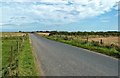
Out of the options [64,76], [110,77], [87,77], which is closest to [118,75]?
[110,77]

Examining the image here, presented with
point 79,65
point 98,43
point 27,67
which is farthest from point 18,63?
point 98,43

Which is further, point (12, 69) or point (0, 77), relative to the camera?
point (12, 69)

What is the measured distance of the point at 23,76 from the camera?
11.0 metres

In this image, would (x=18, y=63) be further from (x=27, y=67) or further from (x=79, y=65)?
(x=79, y=65)

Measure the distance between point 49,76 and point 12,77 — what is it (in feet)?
5.29

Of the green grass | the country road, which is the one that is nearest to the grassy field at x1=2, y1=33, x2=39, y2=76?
the green grass

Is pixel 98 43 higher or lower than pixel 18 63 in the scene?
higher

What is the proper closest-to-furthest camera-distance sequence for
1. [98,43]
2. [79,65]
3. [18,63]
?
[79,65], [18,63], [98,43]

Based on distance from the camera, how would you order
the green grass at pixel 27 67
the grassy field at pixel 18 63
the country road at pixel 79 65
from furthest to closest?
the grassy field at pixel 18 63
the green grass at pixel 27 67
the country road at pixel 79 65

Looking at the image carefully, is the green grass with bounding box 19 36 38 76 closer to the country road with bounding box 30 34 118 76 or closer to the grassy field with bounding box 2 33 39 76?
the grassy field with bounding box 2 33 39 76

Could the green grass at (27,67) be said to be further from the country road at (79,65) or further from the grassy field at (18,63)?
the country road at (79,65)

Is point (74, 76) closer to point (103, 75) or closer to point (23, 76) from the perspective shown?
point (103, 75)

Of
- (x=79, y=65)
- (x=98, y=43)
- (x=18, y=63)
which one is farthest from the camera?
(x=98, y=43)

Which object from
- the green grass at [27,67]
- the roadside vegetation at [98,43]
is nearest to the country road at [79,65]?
the green grass at [27,67]
